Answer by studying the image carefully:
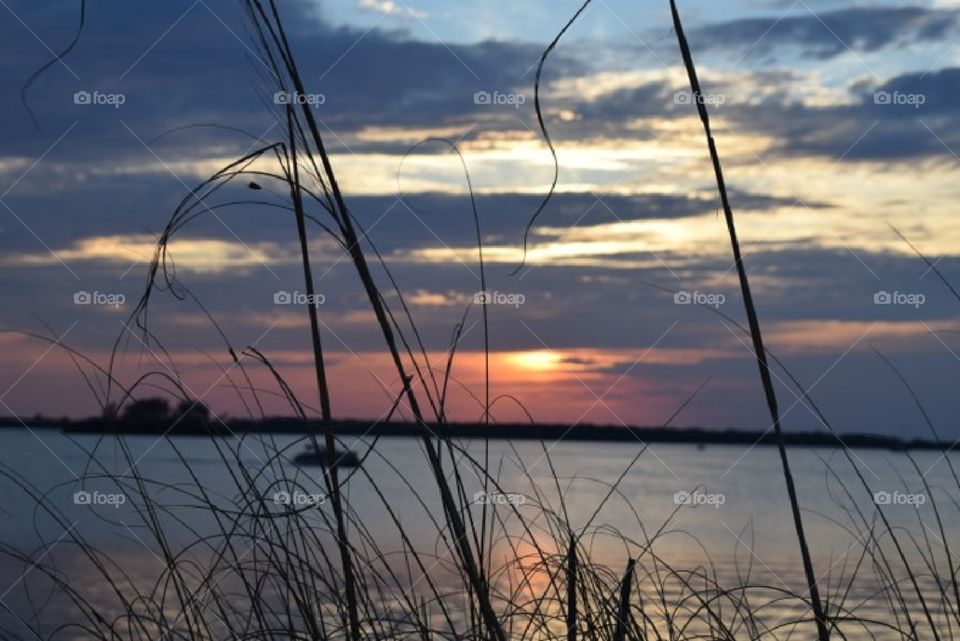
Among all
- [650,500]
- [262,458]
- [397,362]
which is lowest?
[397,362]

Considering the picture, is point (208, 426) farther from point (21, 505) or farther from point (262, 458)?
point (21, 505)

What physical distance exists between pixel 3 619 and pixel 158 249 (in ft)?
40.0

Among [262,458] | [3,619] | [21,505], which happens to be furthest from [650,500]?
[262,458]

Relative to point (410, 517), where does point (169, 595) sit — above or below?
below

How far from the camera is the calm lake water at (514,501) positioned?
6.86 feet

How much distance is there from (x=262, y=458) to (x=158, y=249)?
660 mm

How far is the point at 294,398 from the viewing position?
64.8 inches

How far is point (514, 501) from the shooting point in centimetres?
209

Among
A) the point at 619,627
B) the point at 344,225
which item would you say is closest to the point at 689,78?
the point at 344,225

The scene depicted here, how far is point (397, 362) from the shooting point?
125 centimetres

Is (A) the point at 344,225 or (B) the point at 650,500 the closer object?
(A) the point at 344,225

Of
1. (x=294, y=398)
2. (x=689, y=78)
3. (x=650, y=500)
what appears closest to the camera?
(x=689, y=78)

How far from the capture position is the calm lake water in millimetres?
2090

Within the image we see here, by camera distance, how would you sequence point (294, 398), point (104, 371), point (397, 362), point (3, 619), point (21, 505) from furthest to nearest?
point (21, 505) → point (3, 619) → point (104, 371) → point (294, 398) → point (397, 362)
